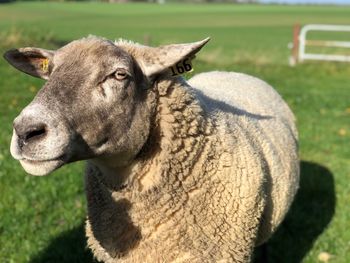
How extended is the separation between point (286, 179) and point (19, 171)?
2779mm

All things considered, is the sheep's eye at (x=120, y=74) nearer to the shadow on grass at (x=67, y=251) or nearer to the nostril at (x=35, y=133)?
the nostril at (x=35, y=133)

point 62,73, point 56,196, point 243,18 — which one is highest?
point 62,73

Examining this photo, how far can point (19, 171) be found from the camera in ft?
18.1

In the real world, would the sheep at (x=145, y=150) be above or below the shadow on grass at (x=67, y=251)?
above

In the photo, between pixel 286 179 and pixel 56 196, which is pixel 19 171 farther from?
pixel 286 179

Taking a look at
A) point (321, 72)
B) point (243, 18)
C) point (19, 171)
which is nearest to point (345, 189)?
point (19, 171)

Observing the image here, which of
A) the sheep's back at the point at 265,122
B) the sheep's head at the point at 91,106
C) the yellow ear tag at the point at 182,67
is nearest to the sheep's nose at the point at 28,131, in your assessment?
the sheep's head at the point at 91,106

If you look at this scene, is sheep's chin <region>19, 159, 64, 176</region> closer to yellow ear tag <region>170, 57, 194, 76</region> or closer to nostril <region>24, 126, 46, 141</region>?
nostril <region>24, 126, 46, 141</region>

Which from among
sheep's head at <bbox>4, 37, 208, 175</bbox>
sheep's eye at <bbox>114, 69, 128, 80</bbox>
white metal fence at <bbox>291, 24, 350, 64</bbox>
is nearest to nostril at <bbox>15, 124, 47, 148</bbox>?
sheep's head at <bbox>4, 37, 208, 175</bbox>

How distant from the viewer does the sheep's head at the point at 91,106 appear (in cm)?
239

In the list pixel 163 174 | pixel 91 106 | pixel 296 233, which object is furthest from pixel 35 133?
pixel 296 233

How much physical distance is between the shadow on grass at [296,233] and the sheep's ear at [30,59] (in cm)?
170

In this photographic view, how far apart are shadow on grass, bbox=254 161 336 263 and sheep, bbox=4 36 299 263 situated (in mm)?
1267

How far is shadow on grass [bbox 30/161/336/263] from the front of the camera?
4395 mm
